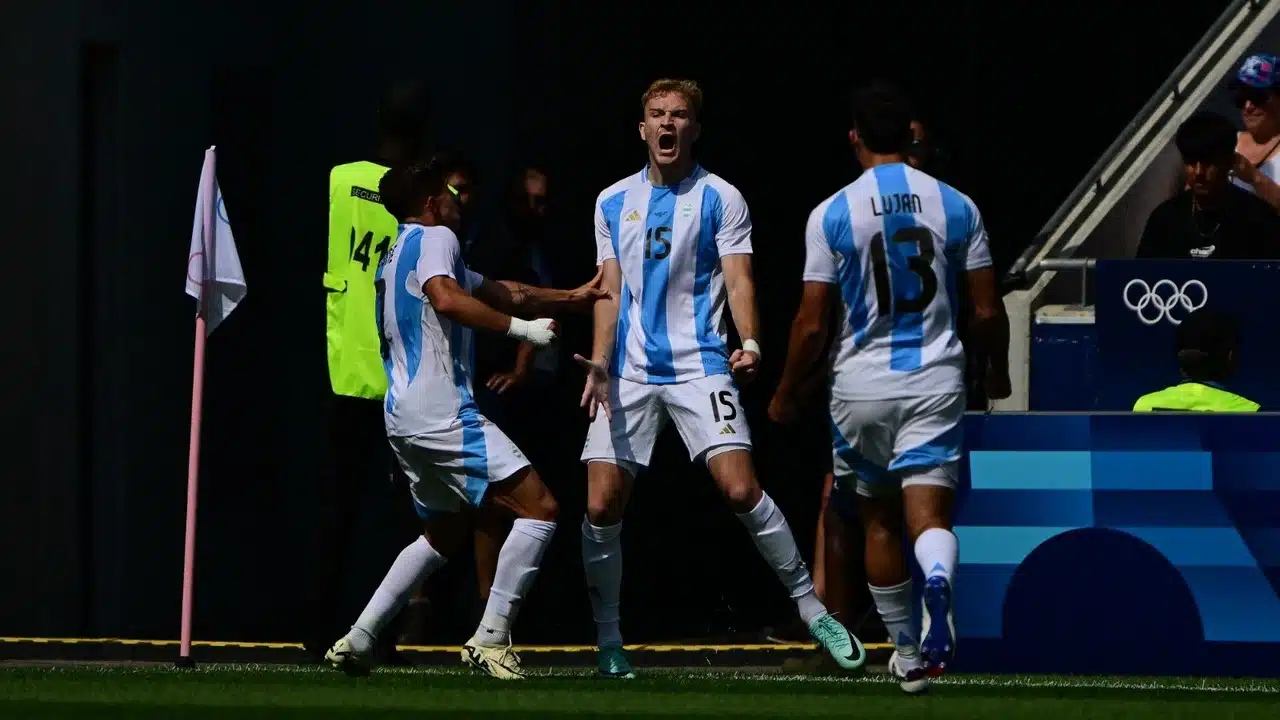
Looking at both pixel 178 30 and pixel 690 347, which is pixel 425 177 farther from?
pixel 178 30

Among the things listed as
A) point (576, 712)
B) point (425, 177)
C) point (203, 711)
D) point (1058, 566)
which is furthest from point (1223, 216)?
point (203, 711)

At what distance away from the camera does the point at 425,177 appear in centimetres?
971

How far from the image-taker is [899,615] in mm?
9211

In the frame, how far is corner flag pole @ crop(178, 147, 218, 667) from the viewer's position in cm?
1070

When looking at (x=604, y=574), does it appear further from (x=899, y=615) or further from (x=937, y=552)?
(x=937, y=552)

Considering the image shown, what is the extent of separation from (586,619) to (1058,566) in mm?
3178

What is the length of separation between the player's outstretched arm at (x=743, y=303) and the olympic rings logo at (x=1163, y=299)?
5.17 feet

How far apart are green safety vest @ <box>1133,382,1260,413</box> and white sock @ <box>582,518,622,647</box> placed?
2001mm

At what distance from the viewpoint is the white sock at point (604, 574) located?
9805 mm

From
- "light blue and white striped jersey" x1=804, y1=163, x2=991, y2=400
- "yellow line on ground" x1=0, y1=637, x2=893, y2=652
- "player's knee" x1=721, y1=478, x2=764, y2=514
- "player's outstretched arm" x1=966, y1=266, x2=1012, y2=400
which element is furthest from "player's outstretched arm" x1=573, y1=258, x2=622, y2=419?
"yellow line on ground" x1=0, y1=637, x2=893, y2=652

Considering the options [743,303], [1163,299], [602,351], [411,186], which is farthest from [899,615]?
[411,186]

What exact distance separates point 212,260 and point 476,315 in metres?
1.88

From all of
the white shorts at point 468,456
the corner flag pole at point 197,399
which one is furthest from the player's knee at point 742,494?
the corner flag pole at point 197,399

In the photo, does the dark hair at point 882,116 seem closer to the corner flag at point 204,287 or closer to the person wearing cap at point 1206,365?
the person wearing cap at point 1206,365
